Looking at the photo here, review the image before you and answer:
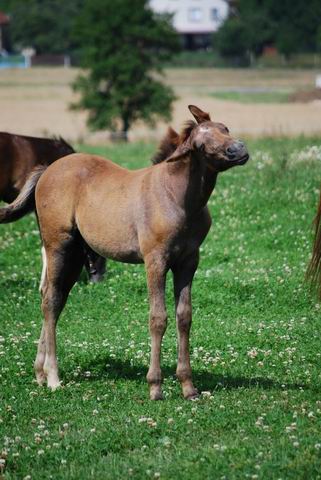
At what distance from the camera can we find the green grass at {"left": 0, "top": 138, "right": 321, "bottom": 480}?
7.30m

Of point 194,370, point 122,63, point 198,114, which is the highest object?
point 198,114

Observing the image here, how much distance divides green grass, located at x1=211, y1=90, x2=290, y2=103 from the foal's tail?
54670 millimetres

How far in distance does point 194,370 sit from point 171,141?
2.15 meters

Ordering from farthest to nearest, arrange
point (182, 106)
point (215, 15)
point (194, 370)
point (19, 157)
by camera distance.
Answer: point (215, 15) → point (182, 106) → point (19, 157) → point (194, 370)

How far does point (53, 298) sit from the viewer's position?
9.78 metres

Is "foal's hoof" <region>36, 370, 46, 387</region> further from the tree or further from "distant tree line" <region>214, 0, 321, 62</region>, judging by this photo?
"distant tree line" <region>214, 0, 321, 62</region>

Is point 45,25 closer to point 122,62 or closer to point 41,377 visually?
point 122,62

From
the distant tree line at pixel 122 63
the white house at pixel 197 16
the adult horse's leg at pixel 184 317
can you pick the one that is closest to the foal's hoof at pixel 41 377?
the adult horse's leg at pixel 184 317

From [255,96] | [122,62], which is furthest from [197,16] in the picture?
[122,62]

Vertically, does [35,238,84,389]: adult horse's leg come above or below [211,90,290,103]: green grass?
above

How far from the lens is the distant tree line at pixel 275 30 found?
4161 inches

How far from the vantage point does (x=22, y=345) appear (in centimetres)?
1093

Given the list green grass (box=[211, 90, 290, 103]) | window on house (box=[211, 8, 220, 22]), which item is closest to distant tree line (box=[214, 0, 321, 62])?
window on house (box=[211, 8, 220, 22])

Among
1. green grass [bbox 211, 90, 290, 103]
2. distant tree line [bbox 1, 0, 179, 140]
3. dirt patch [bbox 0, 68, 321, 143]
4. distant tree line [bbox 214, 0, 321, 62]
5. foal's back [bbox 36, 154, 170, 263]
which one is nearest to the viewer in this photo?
foal's back [bbox 36, 154, 170, 263]
